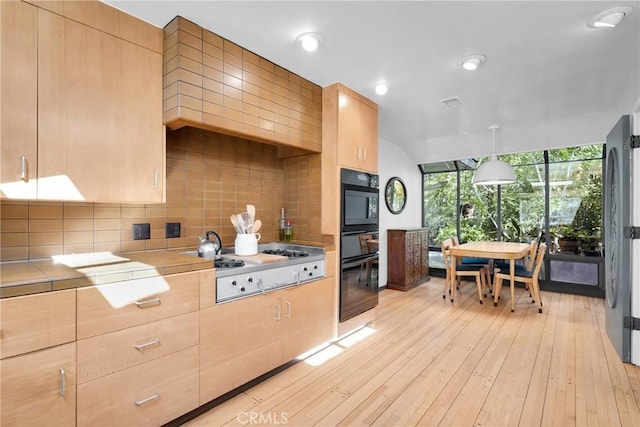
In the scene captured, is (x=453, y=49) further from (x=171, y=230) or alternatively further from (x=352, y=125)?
(x=171, y=230)

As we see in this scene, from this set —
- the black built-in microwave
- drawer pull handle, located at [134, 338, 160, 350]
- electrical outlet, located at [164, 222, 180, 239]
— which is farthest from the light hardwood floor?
electrical outlet, located at [164, 222, 180, 239]

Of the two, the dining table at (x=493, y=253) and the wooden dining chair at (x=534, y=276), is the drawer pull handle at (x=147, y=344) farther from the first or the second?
Result: the wooden dining chair at (x=534, y=276)

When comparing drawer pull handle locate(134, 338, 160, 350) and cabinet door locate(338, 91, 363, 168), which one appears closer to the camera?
drawer pull handle locate(134, 338, 160, 350)

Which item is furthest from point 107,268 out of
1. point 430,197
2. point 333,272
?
point 430,197

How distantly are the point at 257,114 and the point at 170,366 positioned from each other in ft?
5.62

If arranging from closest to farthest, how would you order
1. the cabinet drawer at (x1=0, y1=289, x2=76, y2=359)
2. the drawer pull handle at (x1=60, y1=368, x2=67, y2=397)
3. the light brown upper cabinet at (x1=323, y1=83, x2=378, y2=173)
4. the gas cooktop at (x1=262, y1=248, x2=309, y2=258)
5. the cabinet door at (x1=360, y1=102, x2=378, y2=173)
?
the cabinet drawer at (x1=0, y1=289, x2=76, y2=359)
the drawer pull handle at (x1=60, y1=368, x2=67, y2=397)
the gas cooktop at (x1=262, y1=248, x2=309, y2=258)
the light brown upper cabinet at (x1=323, y1=83, x2=378, y2=173)
the cabinet door at (x1=360, y1=102, x2=378, y2=173)

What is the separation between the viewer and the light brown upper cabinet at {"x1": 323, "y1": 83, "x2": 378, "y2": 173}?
284 centimetres

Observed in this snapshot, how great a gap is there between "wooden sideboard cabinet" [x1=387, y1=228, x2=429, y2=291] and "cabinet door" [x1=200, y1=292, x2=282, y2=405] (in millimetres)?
2939

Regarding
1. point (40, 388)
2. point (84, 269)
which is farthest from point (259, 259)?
point (40, 388)

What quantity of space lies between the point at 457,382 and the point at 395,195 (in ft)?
11.0

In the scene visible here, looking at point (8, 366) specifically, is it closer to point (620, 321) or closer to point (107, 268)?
point (107, 268)

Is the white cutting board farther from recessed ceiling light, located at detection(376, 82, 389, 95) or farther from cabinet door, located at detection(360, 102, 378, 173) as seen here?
recessed ceiling light, located at detection(376, 82, 389, 95)

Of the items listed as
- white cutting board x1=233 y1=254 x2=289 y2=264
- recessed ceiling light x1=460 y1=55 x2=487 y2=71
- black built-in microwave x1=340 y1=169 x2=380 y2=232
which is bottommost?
white cutting board x1=233 y1=254 x2=289 y2=264

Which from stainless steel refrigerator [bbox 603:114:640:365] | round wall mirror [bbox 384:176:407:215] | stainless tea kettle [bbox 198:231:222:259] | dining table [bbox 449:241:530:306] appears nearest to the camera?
stainless tea kettle [bbox 198:231:222:259]
